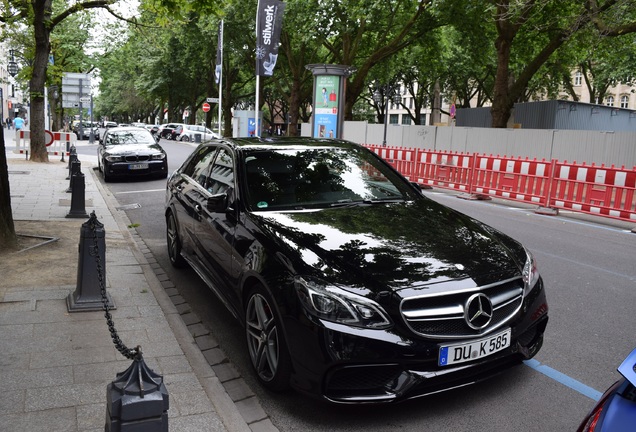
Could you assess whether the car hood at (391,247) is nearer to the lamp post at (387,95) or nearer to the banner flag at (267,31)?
the banner flag at (267,31)

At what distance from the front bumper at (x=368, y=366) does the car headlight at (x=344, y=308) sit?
44 mm

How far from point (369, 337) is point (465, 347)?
585mm

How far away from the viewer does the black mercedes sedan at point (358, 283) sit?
10.4 ft

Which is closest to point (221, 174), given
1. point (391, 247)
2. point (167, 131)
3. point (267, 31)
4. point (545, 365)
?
point (391, 247)

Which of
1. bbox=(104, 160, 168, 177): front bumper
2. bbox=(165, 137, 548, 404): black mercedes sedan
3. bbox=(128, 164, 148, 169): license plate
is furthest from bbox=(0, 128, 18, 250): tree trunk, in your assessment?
bbox=(128, 164, 148, 169): license plate

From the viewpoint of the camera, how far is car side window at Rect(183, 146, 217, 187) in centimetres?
582

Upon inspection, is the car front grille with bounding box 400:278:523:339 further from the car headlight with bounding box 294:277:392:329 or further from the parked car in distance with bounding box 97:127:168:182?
the parked car in distance with bounding box 97:127:168:182

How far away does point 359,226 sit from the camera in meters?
4.09

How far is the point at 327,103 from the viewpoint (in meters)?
22.7

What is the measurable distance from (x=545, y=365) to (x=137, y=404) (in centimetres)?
313

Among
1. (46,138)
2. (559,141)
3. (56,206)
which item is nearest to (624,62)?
(559,141)

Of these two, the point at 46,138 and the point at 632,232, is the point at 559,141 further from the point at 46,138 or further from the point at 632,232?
the point at 46,138

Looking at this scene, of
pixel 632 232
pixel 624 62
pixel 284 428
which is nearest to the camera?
pixel 284 428

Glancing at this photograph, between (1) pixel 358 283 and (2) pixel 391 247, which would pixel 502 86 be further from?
(1) pixel 358 283
